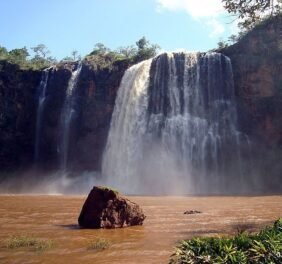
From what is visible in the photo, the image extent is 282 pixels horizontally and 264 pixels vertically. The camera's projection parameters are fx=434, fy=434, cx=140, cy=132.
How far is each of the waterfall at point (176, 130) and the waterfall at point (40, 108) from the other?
983cm

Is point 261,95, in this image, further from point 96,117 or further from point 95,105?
point 95,105

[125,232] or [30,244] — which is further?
[125,232]

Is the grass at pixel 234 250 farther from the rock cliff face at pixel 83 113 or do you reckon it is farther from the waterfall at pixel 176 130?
the rock cliff face at pixel 83 113

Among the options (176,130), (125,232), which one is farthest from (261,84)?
(125,232)

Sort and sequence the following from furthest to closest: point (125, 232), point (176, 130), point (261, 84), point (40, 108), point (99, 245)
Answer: point (40, 108) → point (261, 84) → point (176, 130) → point (125, 232) → point (99, 245)

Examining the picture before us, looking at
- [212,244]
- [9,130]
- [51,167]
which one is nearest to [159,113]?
[51,167]

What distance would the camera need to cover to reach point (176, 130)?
38.8 meters

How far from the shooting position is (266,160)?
37.0 m

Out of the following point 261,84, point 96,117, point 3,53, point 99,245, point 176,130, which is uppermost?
point 3,53

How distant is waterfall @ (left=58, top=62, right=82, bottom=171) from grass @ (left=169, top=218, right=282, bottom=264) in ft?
134

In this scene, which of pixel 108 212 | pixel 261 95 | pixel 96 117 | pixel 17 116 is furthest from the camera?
pixel 17 116

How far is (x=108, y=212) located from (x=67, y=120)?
33864mm

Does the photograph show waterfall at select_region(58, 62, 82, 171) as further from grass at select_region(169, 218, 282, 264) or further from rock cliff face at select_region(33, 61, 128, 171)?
grass at select_region(169, 218, 282, 264)

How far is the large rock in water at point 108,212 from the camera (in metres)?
13.9
